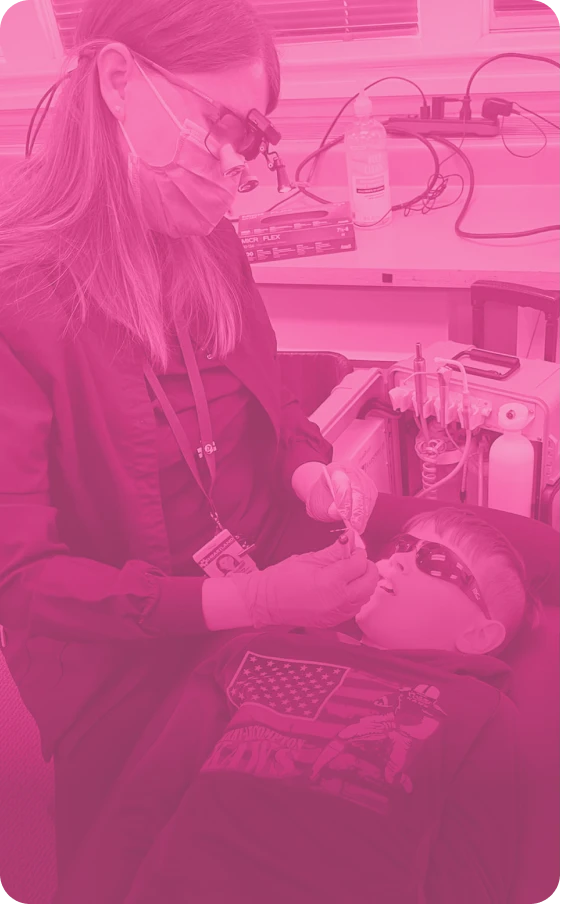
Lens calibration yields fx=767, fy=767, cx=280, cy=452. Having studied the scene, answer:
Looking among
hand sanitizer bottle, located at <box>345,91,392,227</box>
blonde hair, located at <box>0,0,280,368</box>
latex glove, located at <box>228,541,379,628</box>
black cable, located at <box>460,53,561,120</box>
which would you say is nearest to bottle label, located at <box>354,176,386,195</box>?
hand sanitizer bottle, located at <box>345,91,392,227</box>

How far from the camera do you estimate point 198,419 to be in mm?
1087

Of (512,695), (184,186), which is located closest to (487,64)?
(184,186)

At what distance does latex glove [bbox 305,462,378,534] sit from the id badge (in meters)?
0.17

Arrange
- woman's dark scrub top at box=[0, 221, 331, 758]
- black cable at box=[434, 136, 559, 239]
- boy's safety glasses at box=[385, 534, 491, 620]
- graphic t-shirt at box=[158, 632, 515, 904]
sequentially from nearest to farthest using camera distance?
graphic t-shirt at box=[158, 632, 515, 904]
woman's dark scrub top at box=[0, 221, 331, 758]
boy's safety glasses at box=[385, 534, 491, 620]
black cable at box=[434, 136, 559, 239]

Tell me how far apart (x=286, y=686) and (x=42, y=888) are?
27.6 inches

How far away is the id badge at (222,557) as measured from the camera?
1.09 metres

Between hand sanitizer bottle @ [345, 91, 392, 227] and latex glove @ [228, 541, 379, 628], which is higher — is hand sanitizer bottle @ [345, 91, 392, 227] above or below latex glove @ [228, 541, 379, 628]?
above

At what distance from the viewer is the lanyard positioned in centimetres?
104

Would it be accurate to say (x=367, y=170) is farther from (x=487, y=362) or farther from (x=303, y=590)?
(x=303, y=590)

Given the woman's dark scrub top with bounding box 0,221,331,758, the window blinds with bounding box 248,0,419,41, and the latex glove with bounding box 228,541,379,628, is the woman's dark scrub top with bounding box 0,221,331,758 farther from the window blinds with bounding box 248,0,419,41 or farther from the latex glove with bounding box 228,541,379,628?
the window blinds with bounding box 248,0,419,41

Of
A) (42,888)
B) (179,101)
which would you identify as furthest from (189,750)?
(179,101)

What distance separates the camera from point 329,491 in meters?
1.21

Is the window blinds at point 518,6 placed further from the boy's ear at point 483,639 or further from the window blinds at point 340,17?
the boy's ear at point 483,639

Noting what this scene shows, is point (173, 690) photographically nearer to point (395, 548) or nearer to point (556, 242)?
point (395, 548)
